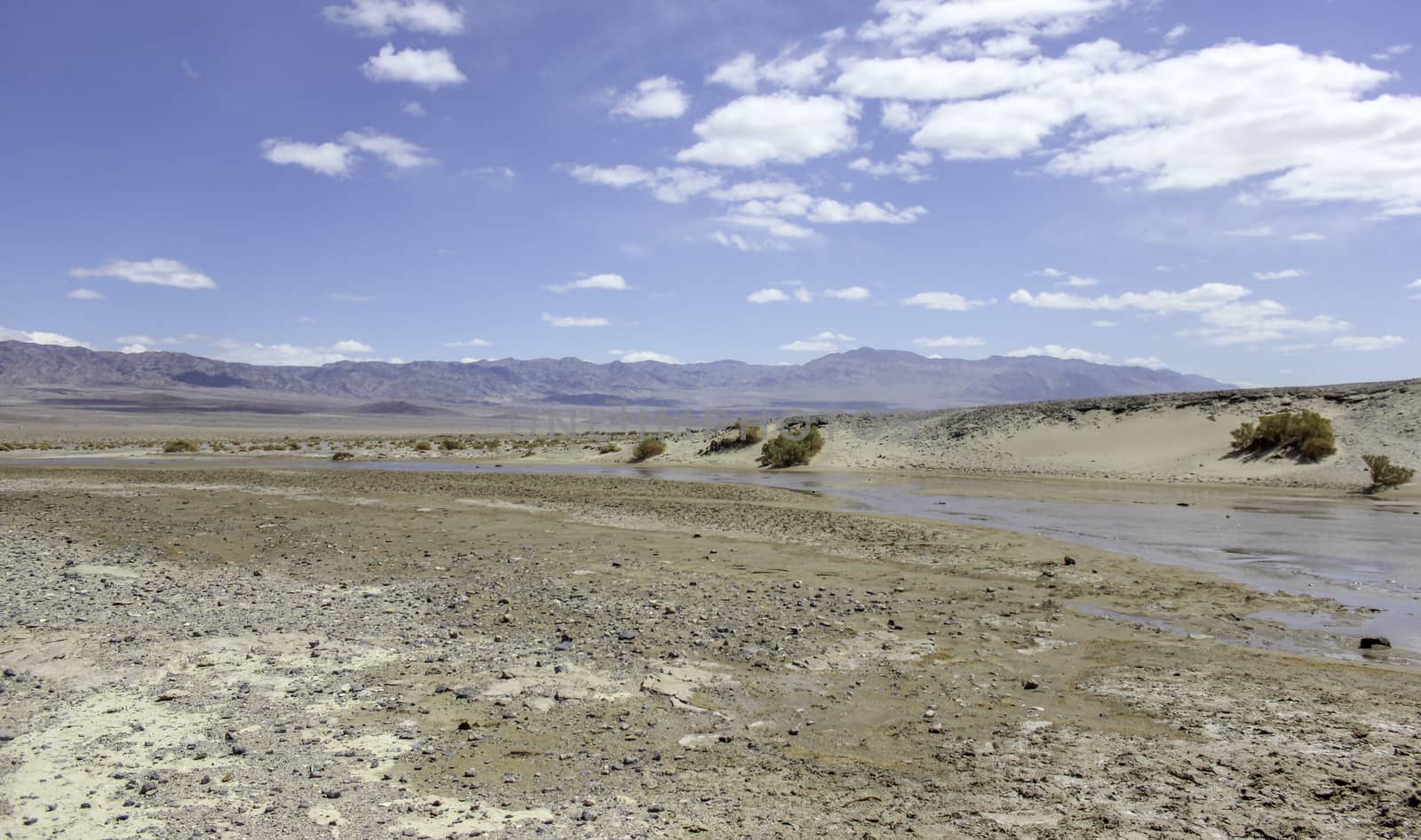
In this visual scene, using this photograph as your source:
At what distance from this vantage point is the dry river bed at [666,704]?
4.80 meters

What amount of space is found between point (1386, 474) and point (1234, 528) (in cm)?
1203

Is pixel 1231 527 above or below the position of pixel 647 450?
below

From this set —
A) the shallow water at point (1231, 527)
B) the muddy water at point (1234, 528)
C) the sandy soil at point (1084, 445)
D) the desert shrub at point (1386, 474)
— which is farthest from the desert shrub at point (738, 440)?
the desert shrub at point (1386, 474)

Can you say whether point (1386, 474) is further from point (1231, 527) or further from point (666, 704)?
point (666, 704)

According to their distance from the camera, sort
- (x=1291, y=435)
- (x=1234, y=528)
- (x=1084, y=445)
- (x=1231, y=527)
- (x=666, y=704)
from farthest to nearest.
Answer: (x=1084, y=445), (x=1291, y=435), (x=1231, y=527), (x=1234, y=528), (x=666, y=704)

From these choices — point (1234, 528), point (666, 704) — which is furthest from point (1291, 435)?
point (666, 704)

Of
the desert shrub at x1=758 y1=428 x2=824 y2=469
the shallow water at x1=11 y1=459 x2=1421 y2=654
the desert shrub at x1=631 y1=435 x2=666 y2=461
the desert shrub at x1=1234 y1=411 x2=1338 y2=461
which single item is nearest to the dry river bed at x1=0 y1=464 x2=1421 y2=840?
the shallow water at x1=11 y1=459 x2=1421 y2=654

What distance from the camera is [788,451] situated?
3959 centimetres

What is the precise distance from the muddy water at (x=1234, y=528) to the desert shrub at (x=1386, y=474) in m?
2.68

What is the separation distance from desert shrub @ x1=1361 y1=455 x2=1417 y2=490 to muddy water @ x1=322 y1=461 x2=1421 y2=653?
268 centimetres

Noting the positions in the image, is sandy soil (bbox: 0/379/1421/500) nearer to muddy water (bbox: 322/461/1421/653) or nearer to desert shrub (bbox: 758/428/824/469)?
desert shrub (bbox: 758/428/824/469)

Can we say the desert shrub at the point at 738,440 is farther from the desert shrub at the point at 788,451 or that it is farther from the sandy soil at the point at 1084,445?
the desert shrub at the point at 788,451

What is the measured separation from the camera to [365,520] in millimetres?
17594

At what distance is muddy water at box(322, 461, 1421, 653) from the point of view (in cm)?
1166
